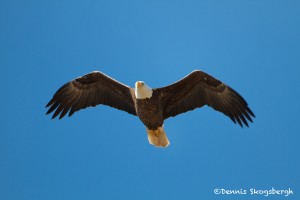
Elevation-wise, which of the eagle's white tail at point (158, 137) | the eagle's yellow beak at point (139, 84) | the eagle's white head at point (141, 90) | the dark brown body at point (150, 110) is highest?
the eagle's yellow beak at point (139, 84)

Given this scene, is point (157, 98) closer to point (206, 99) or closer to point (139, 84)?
point (139, 84)

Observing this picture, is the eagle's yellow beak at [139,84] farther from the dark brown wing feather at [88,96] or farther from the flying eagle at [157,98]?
the dark brown wing feather at [88,96]

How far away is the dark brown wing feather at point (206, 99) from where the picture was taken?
15289 millimetres

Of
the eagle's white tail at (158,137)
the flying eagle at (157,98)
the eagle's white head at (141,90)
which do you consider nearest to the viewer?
the eagle's white head at (141,90)

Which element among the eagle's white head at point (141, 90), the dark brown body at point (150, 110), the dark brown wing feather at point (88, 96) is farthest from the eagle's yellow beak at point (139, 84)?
the dark brown wing feather at point (88, 96)

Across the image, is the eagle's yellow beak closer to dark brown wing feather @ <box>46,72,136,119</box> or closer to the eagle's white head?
the eagle's white head

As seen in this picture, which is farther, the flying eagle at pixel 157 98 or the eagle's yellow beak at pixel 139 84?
the flying eagle at pixel 157 98


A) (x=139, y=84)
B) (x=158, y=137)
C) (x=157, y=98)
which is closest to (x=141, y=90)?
(x=139, y=84)

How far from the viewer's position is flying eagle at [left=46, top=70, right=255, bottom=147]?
15.2 meters

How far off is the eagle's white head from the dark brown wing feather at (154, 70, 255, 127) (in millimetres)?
532

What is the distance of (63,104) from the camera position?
51.2 ft

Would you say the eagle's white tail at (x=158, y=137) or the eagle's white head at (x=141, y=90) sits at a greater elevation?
the eagle's white head at (x=141, y=90)

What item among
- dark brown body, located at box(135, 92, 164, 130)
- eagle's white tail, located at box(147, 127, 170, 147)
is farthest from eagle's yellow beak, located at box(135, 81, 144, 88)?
eagle's white tail, located at box(147, 127, 170, 147)

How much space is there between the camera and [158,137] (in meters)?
15.5
